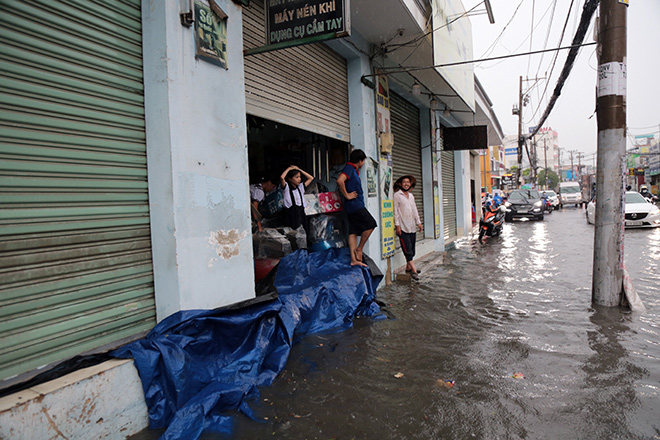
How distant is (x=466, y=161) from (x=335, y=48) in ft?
35.6

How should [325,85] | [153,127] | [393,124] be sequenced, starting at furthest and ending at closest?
[393,124] < [325,85] < [153,127]

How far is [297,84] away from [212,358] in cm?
355

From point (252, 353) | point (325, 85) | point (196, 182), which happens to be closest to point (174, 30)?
point (196, 182)

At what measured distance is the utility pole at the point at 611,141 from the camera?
4793mm

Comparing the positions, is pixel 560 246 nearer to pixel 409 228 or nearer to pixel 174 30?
pixel 409 228

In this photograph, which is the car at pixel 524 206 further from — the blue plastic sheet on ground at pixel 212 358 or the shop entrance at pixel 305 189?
the blue plastic sheet on ground at pixel 212 358

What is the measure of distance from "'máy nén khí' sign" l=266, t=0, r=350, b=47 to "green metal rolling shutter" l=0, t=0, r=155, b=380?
1.23 meters

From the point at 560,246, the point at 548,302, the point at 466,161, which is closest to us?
the point at 548,302

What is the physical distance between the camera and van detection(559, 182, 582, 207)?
33250mm

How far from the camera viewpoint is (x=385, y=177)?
276 inches

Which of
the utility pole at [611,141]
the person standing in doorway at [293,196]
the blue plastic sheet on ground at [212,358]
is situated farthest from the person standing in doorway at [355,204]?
the utility pole at [611,141]

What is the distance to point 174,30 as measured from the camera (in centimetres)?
287

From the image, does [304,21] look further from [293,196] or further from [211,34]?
[293,196]

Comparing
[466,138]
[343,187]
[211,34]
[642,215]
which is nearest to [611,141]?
[343,187]
